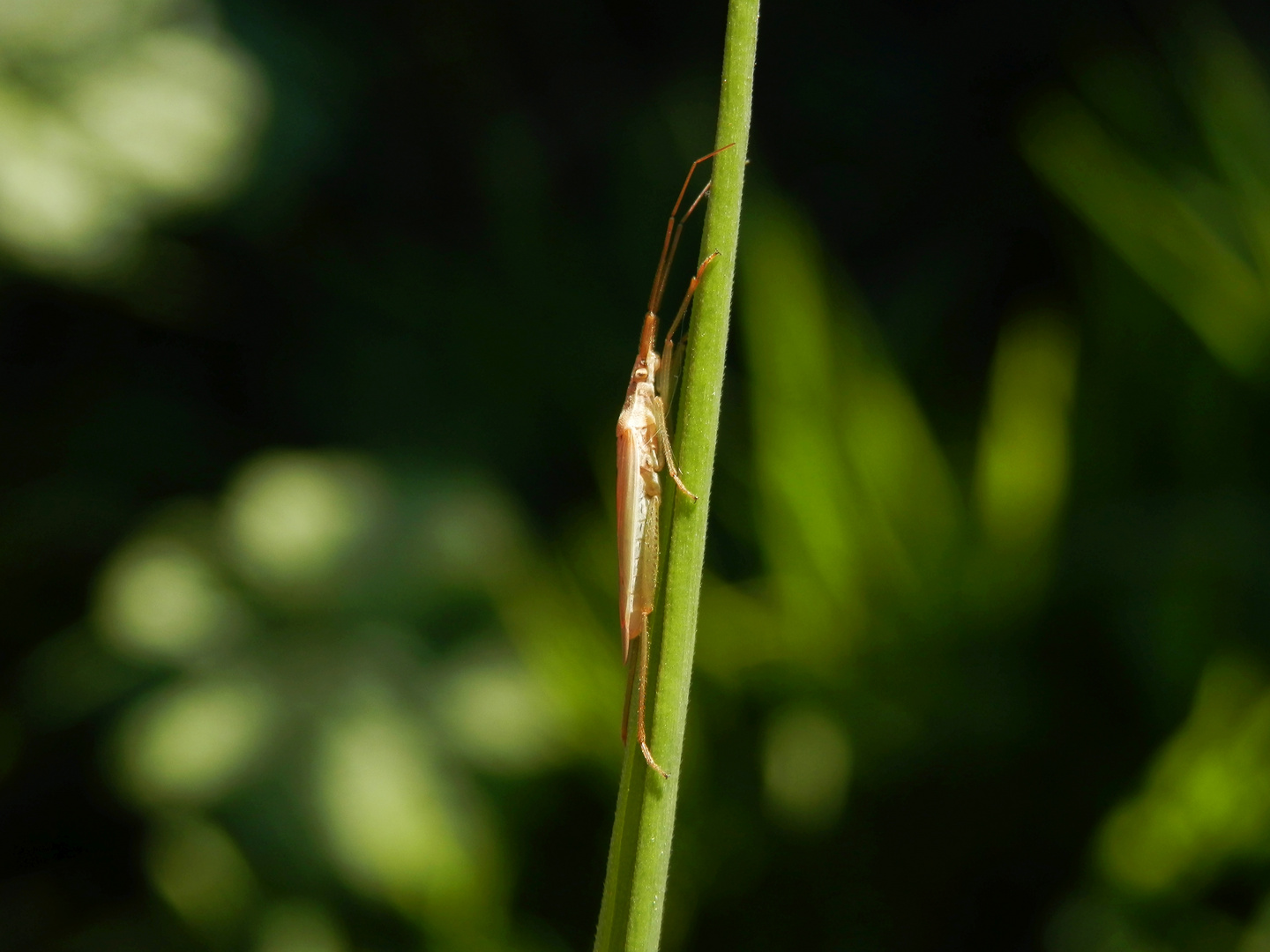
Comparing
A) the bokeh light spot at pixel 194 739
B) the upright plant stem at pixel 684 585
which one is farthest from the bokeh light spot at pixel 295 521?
the upright plant stem at pixel 684 585

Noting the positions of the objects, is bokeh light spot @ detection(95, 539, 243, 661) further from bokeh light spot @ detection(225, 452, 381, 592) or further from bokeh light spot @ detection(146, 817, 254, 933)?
bokeh light spot @ detection(146, 817, 254, 933)

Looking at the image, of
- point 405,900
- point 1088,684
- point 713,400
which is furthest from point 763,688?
point 713,400

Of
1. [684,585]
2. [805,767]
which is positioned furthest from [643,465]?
[805,767]

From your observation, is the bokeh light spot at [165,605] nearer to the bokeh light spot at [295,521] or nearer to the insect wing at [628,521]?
the bokeh light spot at [295,521]

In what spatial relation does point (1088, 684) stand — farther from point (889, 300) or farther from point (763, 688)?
point (889, 300)

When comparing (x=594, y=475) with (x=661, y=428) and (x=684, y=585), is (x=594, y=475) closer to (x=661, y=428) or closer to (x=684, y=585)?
(x=661, y=428)

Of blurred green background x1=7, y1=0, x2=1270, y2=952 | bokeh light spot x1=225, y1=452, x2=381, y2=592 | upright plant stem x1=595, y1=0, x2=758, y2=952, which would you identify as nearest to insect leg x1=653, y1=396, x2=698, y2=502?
upright plant stem x1=595, y1=0, x2=758, y2=952
